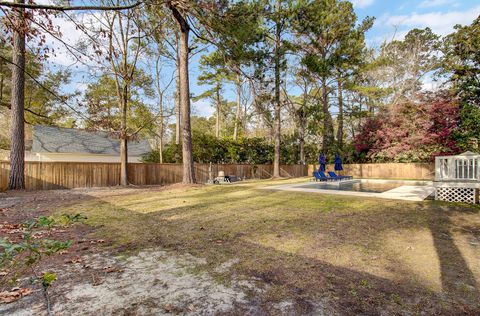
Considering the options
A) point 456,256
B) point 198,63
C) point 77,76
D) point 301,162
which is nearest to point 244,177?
point 301,162

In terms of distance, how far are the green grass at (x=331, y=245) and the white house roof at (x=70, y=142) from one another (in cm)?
1557

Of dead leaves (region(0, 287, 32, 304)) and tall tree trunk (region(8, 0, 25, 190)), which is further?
tall tree trunk (region(8, 0, 25, 190))

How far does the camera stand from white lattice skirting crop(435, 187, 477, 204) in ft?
24.1

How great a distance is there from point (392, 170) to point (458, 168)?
42.1 feet

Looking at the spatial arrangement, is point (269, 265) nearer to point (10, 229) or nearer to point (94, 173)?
point (10, 229)

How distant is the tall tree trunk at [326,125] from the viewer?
20.6 m

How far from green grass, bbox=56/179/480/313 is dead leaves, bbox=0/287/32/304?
1318 millimetres

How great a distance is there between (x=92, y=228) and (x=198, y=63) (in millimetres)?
16509

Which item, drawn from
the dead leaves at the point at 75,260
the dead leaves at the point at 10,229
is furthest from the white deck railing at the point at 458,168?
the dead leaves at the point at 10,229

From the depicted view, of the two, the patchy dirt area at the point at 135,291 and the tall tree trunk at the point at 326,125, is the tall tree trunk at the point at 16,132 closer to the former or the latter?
the patchy dirt area at the point at 135,291

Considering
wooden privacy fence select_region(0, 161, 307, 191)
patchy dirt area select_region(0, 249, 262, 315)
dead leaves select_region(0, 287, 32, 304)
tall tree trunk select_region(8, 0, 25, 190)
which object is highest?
tall tree trunk select_region(8, 0, 25, 190)

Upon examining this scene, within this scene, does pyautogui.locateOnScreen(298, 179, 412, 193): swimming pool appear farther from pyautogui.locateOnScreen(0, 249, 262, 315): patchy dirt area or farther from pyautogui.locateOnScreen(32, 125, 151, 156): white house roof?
pyautogui.locateOnScreen(32, 125, 151, 156): white house roof

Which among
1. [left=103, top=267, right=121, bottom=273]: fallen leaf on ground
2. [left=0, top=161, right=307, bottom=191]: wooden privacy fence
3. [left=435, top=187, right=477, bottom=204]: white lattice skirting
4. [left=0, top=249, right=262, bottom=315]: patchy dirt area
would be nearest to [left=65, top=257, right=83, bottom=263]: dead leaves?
[left=0, top=249, right=262, bottom=315]: patchy dirt area

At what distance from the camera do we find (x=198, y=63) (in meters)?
18.8
